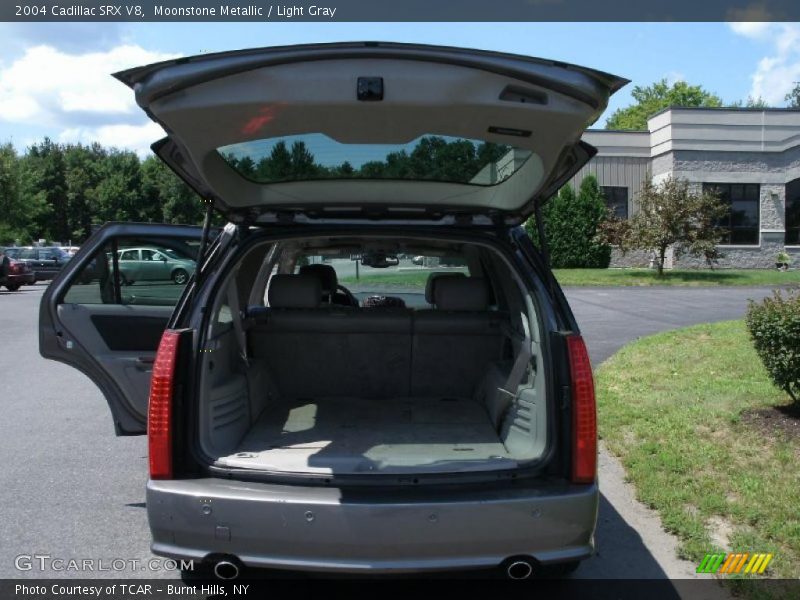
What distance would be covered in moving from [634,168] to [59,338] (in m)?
32.4

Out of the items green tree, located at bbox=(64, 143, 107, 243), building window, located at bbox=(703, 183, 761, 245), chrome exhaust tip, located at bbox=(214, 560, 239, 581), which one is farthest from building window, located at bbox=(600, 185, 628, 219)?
green tree, located at bbox=(64, 143, 107, 243)

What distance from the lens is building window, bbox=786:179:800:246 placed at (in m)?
32.8

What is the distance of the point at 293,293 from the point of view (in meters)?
4.88

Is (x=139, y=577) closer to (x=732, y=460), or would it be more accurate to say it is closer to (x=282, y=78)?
(x=282, y=78)

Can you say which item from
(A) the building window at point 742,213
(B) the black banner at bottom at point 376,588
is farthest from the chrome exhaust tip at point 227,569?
(A) the building window at point 742,213

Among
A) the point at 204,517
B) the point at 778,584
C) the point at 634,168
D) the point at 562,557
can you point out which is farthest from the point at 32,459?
the point at 634,168

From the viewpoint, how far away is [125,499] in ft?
16.2

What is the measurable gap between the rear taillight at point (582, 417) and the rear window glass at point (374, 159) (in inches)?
37.9

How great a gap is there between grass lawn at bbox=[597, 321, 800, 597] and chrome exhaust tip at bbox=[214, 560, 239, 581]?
8.17ft

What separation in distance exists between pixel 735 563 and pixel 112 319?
394cm

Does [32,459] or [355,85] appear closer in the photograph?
[355,85]

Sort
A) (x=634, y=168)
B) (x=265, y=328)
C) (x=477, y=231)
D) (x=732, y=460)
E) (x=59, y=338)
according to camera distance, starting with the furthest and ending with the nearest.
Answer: (x=634, y=168) < (x=732, y=460) < (x=265, y=328) < (x=59, y=338) < (x=477, y=231)

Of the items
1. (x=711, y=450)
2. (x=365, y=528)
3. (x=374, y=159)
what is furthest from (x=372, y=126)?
(x=711, y=450)

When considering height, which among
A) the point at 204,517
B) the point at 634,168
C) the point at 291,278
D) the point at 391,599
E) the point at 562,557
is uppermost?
the point at 634,168
